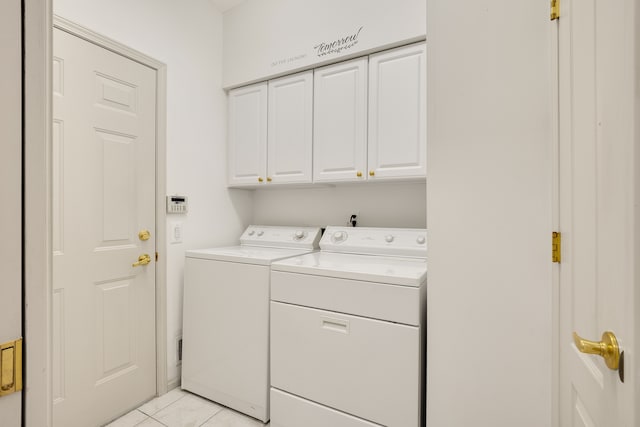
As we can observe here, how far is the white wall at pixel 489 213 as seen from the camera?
1039 mm

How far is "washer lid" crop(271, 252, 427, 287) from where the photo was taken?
4.63ft

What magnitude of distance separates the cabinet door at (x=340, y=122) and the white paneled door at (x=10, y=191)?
5.63ft

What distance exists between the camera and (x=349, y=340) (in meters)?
1.49

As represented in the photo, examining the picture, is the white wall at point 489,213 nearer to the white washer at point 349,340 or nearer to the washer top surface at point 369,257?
the white washer at point 349,340

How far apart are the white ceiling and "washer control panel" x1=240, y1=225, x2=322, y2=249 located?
1794 mm

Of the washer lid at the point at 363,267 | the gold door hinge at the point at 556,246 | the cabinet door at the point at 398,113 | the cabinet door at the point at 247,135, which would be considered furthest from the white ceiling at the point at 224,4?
the gold door hinge at the point at 556,246

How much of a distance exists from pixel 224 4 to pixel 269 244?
6.39ft

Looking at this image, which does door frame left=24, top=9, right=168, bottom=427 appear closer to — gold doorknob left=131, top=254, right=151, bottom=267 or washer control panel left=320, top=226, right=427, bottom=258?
gold doorknob left=131, top=254, right=151, bottom=267

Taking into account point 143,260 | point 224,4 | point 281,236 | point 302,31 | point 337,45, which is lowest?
point 143,260

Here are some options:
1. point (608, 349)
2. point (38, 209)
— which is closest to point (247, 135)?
point (38, 209)

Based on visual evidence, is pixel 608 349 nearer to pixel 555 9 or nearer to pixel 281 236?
pixel 555 9

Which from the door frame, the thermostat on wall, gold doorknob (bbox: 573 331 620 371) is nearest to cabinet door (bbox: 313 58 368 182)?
the thermostat on wall

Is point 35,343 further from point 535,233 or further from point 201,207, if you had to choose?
point 201,207

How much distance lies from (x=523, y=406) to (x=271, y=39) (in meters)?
2.56
